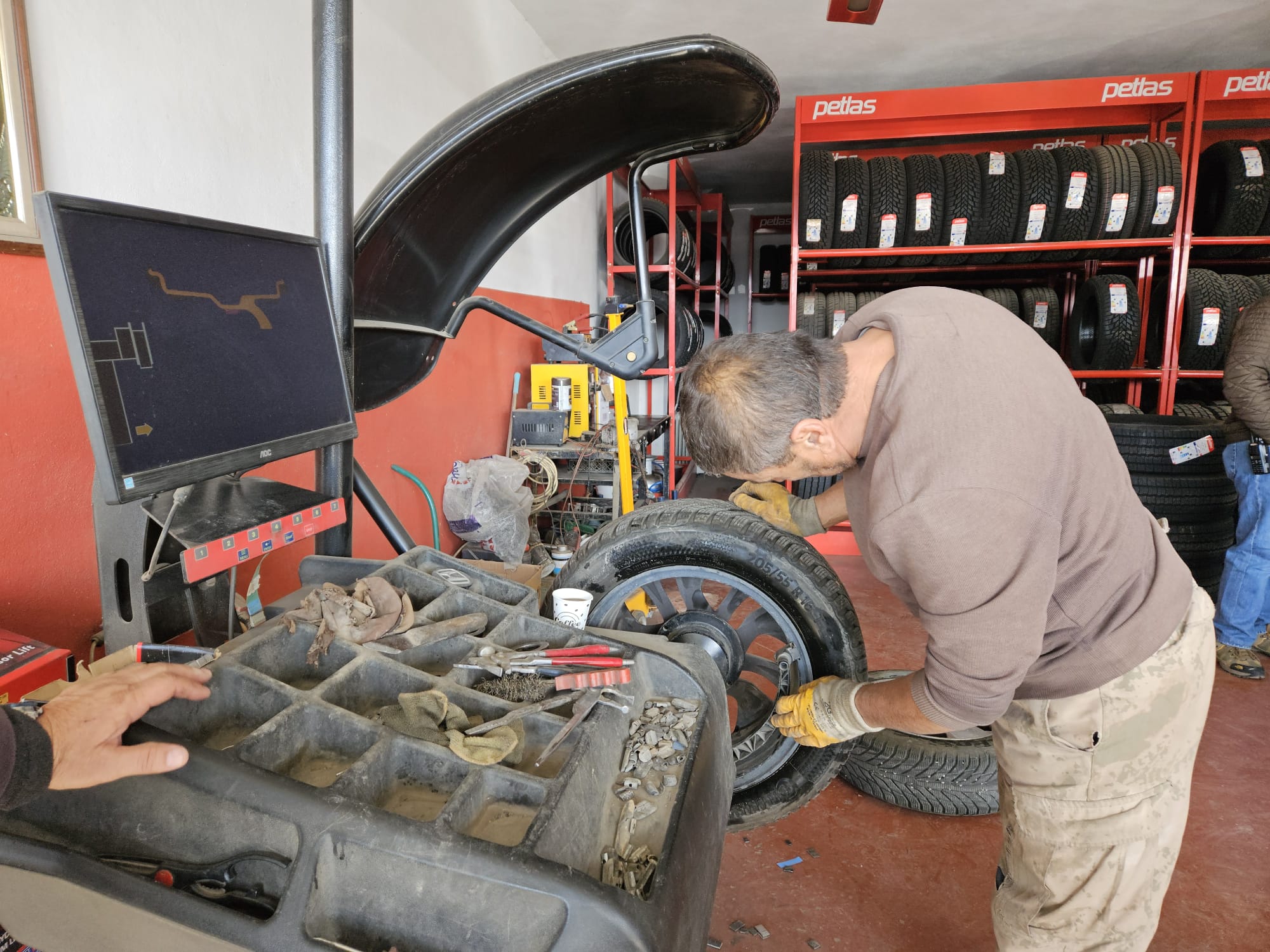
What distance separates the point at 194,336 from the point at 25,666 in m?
0.60

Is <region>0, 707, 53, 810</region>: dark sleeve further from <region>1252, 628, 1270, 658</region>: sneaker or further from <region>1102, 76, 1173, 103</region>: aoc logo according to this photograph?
<region>1102, 76, 1173, 103</region>: aoc logo

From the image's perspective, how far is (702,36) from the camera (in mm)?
1329

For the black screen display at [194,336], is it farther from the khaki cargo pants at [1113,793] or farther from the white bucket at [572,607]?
the khaki cargo pants at [1113,793]

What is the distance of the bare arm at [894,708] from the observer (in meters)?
1.15

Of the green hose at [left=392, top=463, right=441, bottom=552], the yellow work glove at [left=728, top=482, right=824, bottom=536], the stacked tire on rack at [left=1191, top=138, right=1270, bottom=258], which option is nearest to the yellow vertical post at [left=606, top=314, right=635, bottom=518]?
the green hose at [left=392, top=463, right=441, bottom=552]

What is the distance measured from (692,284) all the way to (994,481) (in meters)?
5.55

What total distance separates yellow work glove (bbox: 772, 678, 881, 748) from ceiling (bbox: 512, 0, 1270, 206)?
13.5 feet

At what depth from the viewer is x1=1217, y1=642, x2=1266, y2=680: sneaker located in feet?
9.30

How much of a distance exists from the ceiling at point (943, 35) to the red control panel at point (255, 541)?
156 inches

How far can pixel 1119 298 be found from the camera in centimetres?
405

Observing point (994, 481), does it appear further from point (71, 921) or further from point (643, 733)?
point (71, 921)

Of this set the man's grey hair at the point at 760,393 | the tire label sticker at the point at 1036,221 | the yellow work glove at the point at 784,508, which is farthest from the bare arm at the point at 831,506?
the tire label sticker at the point at 1036,221

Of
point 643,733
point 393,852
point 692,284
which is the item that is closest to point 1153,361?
point 692,284

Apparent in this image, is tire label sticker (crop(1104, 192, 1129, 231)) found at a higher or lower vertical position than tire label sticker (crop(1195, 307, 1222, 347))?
higher
